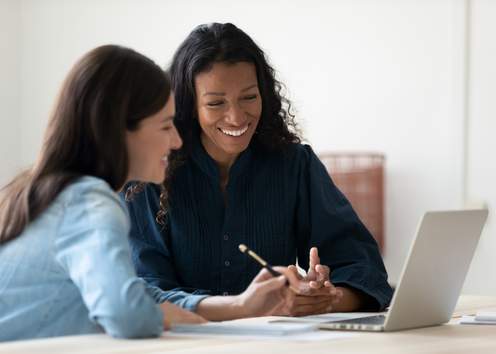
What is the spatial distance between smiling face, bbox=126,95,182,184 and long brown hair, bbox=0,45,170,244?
0.02 m

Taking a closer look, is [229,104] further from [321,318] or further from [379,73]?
[379,73]

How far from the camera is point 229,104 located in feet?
8.13

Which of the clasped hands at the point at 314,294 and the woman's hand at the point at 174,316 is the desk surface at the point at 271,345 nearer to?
the woman's hand at the point at 174,316

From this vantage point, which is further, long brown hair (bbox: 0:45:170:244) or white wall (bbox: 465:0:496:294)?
white wall (bbox: 465:0:496:294)

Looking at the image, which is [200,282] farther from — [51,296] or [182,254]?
[51,296]

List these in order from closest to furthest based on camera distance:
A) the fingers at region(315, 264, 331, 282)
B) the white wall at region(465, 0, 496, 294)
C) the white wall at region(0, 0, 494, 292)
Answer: the fingers at region(315, 264, 331, 282) → the white wall at region(465, 0, 496, 294) → the white wall at region(0, 0, 494, 292)

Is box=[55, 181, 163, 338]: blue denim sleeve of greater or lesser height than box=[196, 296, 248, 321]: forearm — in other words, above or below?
above

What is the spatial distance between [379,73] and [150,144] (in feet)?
10.3

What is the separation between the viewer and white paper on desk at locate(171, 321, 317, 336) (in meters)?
1.71

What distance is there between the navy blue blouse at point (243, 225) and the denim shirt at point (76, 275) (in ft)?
2.34

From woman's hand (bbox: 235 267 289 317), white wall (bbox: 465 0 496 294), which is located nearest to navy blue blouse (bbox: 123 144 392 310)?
woman's hand (bbox: 235 267 289 317)

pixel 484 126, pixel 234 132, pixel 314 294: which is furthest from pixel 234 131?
pixel 484 126

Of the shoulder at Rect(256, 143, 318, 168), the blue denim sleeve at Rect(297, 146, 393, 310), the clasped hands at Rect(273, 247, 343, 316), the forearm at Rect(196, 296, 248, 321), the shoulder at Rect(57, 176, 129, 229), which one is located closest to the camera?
the shoulder at Rect(57, 176, 129, 229)

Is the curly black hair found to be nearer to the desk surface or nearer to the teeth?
the teeth
